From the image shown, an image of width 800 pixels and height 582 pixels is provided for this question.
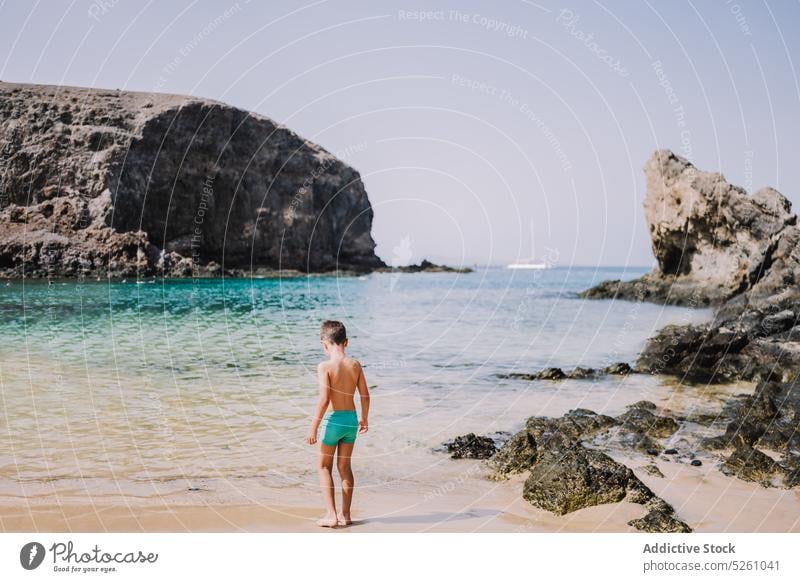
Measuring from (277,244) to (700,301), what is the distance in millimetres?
59849

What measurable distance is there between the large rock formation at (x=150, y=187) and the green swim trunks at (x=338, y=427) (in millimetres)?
63132

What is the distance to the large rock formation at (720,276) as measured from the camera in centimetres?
1521

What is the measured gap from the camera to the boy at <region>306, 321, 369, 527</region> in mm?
4926

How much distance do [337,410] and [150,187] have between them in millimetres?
76178

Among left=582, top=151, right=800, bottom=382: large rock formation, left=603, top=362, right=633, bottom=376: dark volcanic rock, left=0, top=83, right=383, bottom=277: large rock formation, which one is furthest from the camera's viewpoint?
left=0, top=83, right=383, bottom=277: large rock formation

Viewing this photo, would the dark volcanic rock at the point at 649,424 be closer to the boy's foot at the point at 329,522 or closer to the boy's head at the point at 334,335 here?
the boy's foot at the point at 329,522

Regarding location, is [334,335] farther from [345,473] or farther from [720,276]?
[720,276]

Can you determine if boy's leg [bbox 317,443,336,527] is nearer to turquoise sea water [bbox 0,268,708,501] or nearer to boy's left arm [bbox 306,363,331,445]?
boy's left arm [bbox 306,363,331,445]

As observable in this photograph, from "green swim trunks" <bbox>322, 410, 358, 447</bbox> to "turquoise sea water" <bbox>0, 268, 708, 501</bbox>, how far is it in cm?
156

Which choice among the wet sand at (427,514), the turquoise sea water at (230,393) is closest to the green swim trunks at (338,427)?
the wet sand at (427,514)

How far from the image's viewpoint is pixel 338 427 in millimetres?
5078

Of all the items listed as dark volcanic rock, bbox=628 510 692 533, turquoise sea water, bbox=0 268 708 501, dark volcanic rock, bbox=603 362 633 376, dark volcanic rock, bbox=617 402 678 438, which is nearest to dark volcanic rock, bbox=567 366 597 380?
dark volcanic rock, bbox=603 362 633 376

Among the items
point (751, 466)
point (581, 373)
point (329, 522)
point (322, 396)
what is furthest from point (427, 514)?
point (581, 373)
